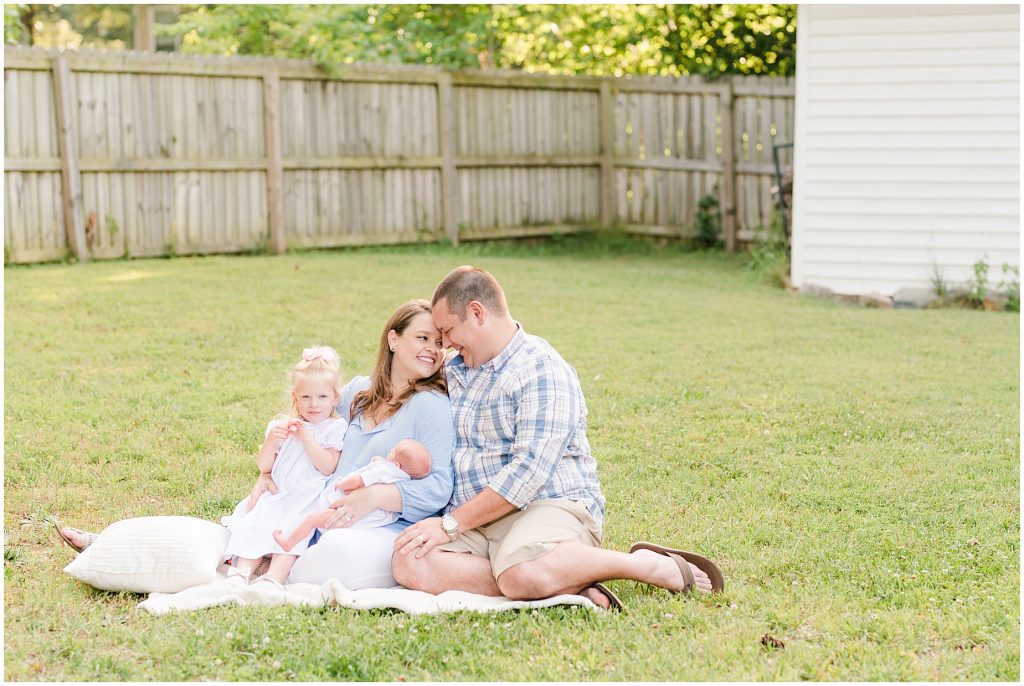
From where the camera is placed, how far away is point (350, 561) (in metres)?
4.01

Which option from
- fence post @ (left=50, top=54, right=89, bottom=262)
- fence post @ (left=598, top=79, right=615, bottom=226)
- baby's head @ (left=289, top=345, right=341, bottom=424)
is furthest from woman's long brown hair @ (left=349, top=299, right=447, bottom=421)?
fence post @ (left=598, top=79, right=615, bottom=226)

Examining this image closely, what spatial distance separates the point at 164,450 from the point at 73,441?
450 mm

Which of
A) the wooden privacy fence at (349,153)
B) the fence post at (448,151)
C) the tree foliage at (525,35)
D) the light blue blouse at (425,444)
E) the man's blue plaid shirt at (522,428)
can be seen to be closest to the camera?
the man's blue plaid shirt at (522,428)

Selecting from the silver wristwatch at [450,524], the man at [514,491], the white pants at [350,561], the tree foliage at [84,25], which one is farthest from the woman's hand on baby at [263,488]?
the tree foliage at [84,25]

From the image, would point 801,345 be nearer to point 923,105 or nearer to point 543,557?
point 923,105

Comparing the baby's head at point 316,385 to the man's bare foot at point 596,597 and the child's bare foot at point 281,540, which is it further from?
the man's bare foot at point 596,597

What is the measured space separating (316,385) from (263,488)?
43cm

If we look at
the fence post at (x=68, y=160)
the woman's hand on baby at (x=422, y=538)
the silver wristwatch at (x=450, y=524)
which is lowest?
the woman's hand on baby at (x=422, y=538)

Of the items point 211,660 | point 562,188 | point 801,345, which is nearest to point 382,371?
point 211,660

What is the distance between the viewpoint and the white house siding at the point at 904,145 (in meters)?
10.9

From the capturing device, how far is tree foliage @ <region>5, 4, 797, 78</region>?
1622cm

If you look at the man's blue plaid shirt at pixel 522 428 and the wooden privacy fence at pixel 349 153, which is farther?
the wooden privacy fence at pixel 349 153

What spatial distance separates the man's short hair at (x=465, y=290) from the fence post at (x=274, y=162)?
28.9 feet

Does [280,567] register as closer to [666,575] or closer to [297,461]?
[297,461]
